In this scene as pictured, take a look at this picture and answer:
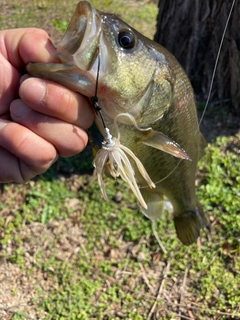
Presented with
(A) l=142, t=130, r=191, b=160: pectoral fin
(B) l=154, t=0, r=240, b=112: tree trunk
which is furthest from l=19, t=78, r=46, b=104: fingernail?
(B) l=154, t=0, r=240, b=112: tree trunk

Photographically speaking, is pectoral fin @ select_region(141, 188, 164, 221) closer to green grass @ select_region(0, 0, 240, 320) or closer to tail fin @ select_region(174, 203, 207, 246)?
tail fin @ select_region(174, 203, 207, 246)

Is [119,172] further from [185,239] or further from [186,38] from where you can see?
[186,38]

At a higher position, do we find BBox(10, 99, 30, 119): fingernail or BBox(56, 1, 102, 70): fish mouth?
BBox(56, 1, 102, 70): fish mouth

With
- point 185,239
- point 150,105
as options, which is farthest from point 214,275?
point 150,105

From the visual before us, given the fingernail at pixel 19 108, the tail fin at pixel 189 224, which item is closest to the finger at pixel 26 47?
the fingernail at pixel 19 108

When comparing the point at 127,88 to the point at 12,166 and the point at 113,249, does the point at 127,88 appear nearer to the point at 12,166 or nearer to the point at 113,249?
the point at 12,166

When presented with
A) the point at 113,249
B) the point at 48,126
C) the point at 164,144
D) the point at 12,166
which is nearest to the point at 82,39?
the point at 48,126

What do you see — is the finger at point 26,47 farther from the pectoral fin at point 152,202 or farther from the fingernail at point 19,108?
the pectoral fin at point 152,202
